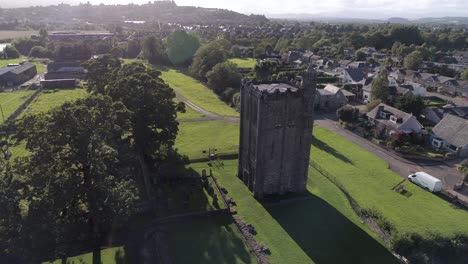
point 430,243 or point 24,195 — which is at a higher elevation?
point 24,195

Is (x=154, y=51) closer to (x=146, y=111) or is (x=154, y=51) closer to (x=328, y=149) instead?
(x=146, y=111)

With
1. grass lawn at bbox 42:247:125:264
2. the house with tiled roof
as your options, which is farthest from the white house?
grass lawn at bbox 42:247:125:264

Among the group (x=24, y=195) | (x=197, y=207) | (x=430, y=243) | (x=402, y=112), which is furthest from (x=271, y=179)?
(x=402, y=112)

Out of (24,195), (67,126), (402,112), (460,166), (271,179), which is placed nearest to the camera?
(24,195)

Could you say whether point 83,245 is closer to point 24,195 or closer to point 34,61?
point 24,195

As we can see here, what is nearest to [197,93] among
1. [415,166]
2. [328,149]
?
[328,149]

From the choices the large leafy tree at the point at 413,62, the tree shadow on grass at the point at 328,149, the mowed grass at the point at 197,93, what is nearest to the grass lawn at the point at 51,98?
the mowed grass at the point at 197,93
